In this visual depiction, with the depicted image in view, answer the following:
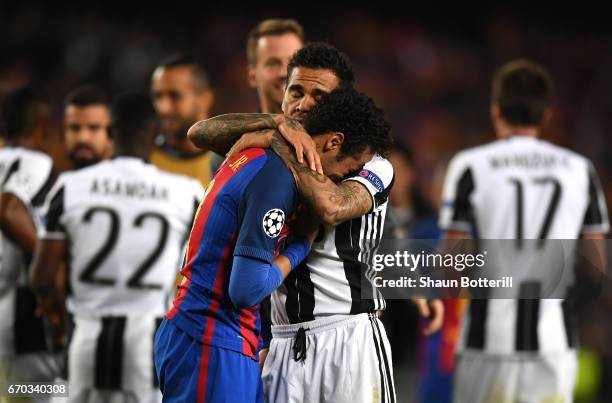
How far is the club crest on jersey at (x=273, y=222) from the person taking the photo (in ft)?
8.86

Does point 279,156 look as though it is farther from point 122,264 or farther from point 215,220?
point 122,264

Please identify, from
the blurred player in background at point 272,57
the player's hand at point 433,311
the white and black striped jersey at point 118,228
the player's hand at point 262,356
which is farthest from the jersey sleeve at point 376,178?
the white and black striped jersey at point 118,228

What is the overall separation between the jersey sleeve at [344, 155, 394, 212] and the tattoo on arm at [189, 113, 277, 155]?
1.21ft

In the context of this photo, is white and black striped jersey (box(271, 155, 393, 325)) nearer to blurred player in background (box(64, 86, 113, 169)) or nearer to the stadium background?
blurred player in background (box(64, 86, 113, 169))

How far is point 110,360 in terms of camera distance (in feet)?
16.8

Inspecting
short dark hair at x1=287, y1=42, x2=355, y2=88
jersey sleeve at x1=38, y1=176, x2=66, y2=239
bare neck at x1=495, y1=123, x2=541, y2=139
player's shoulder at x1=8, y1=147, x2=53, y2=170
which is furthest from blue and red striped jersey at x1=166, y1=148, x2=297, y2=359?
player's shoulder at x1=8, y1=147, x2=53, y2=170

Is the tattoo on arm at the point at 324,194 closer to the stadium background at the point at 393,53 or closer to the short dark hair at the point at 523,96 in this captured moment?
the short dark hair at the point at 523,96

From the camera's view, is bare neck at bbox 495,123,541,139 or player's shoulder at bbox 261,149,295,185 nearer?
player's shoulder at bbox 261,149,295,185

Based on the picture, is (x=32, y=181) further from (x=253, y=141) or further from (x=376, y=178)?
(x=376, y=178)

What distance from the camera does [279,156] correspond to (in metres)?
2.85

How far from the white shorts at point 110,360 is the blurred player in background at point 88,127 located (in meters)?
1.46

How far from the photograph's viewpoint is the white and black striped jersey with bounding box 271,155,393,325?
3.09m

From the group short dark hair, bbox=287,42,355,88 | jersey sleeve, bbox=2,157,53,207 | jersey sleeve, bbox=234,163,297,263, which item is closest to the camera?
jersey sleeve, bbox=234,163,297,263

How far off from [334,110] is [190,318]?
86cm
